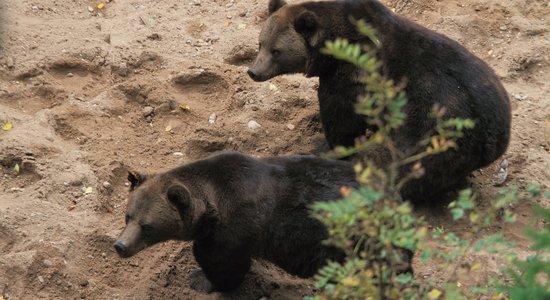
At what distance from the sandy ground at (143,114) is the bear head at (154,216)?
30.9 inches

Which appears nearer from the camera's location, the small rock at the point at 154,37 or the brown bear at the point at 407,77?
the brown bear at the point at 407,77

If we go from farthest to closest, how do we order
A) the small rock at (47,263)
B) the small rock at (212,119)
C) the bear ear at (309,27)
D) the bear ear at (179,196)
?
the small rock at (212,119) → the bear ear at (309,27) → the small rock at (47,263) → the bear ear at (179,196)

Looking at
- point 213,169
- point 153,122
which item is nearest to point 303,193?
point 213,169

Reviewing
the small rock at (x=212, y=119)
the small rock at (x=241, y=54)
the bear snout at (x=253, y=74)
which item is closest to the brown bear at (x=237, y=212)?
the bear snout at (x=253, y=74)

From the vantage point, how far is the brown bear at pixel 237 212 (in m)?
8.00

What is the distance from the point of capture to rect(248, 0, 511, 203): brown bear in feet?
30.1

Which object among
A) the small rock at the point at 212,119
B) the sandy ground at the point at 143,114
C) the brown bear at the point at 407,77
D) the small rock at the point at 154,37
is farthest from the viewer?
the small rock at the point at 154,37

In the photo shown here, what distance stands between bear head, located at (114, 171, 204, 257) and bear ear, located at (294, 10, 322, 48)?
2601 millimetres

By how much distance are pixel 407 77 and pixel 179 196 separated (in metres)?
3.00

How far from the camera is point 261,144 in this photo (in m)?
10.2

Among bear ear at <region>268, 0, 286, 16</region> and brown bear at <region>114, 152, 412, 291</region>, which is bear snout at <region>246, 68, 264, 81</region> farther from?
brown bear at <region>114, 152, 412, 291</region>

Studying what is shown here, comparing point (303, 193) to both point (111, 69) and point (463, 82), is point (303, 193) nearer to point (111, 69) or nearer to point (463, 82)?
point (463, 82)

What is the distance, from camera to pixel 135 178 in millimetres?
8117

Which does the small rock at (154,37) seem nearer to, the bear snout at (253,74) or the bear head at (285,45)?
the bear head at (285,45)
